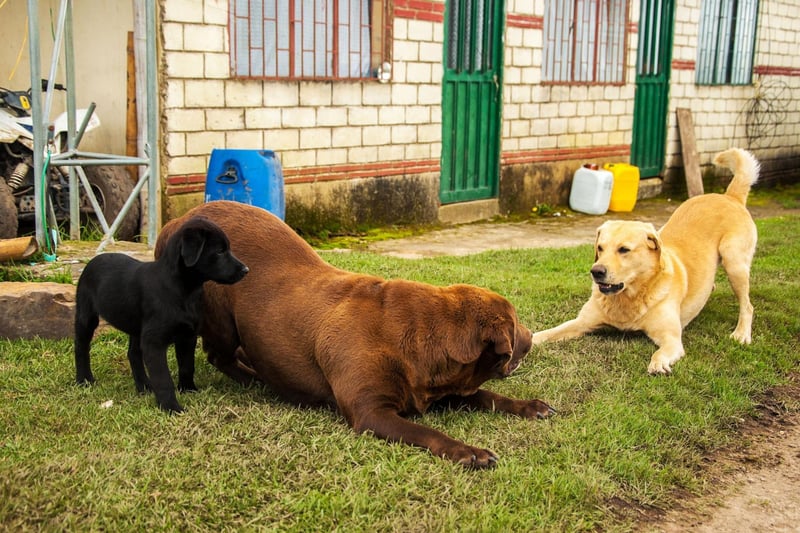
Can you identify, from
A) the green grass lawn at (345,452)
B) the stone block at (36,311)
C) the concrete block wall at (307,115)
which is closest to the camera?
the green grass lawn at (345,452)

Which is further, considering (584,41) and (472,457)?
(584,41)

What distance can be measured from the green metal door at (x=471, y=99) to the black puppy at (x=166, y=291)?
25.5 feet

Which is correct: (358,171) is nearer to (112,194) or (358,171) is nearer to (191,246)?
(112,194)

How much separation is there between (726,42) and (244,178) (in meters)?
11.8

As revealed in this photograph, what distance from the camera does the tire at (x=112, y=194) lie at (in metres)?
8.07

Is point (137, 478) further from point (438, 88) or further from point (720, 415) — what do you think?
point (438, 88)

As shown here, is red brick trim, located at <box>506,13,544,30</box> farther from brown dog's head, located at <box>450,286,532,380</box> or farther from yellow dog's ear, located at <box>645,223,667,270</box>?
brown dog's head, located at <box>450,286,532,380</box>

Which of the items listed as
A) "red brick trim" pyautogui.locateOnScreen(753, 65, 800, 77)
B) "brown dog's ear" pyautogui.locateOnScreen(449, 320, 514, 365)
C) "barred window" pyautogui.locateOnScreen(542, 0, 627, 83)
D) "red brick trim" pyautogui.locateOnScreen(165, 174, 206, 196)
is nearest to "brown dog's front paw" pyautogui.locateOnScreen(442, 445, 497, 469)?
"brown dog's ear" pyautogui.locateOnScreen(449, 320, 514, 365)

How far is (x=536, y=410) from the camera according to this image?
159 inches

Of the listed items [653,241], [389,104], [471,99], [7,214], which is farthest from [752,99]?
[7,214]

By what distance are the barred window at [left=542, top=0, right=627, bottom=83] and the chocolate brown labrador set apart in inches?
371

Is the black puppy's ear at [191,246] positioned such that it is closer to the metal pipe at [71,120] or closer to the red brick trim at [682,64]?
the metal pipe at [71,120]

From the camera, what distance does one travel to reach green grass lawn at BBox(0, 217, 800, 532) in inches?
117

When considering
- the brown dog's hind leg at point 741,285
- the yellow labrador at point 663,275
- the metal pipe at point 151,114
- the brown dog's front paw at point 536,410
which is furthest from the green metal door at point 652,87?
the brown dog's front paw at point 536,410
